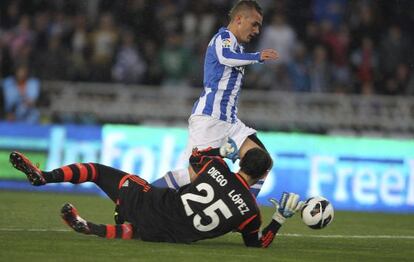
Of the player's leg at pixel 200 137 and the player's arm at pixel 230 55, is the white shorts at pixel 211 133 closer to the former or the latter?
the player's leg at pixel 200 137

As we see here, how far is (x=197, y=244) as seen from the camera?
9.96 m

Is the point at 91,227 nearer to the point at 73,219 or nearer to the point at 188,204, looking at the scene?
the point at 73,219

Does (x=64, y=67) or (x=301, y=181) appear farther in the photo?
(x=64, y=67)

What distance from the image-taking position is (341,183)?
54.5 ft

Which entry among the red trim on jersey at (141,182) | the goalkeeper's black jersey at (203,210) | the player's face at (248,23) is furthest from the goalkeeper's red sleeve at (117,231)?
the player's face at (248,23)

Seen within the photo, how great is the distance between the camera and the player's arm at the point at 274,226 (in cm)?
973

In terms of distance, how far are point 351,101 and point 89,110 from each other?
15.6ft

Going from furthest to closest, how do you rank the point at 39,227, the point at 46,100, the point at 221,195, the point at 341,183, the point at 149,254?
the point at 46,100 < the point at 341,183 < the point at 39,227 < the point at 221,195 < the point at 149,254

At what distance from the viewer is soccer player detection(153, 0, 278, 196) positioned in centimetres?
1077

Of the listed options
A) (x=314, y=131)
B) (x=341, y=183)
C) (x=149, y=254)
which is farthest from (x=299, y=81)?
(x=149, y=254)

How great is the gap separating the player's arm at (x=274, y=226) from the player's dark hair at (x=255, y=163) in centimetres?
34

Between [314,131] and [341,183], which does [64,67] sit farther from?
[341,183]

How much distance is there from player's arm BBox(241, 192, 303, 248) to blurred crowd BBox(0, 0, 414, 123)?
10.2m

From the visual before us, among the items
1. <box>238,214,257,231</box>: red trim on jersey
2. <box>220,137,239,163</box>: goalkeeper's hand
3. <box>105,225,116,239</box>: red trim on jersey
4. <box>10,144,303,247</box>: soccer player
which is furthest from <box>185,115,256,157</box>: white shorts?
<box>238,214,257,231</box>: red trim on jersey
